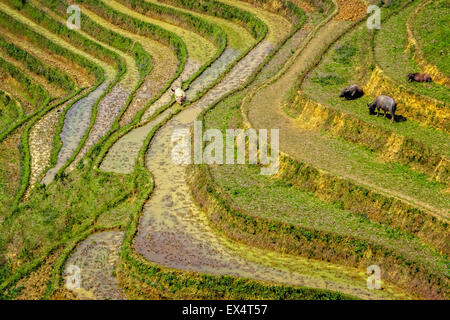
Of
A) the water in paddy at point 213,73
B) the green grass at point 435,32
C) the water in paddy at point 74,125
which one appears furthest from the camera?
the water in paddy at point 213,73

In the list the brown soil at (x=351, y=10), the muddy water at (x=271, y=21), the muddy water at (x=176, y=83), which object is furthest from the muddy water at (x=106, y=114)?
the brown soil at (x=351, y=10)

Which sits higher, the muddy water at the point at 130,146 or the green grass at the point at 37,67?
the green grass at the point at 37,67

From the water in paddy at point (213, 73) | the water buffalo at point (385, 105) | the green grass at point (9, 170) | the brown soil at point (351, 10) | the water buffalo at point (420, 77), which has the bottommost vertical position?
the green grass at point (9, 170)

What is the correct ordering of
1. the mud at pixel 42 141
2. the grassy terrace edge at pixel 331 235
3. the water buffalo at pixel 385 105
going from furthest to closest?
the mud at pixel 42 141 < the water buffalo at pixel 385 105 < the grassy terrace edge at pixel 331 235

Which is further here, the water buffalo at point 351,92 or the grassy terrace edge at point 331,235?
the water buffalo at point 351,92

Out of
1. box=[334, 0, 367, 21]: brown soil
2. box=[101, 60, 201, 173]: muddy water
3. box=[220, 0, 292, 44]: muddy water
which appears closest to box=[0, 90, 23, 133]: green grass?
box=[101, 60, 201, 173]: muddy water

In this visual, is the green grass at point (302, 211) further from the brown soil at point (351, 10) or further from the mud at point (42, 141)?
the brown soil at point (351, 10)
